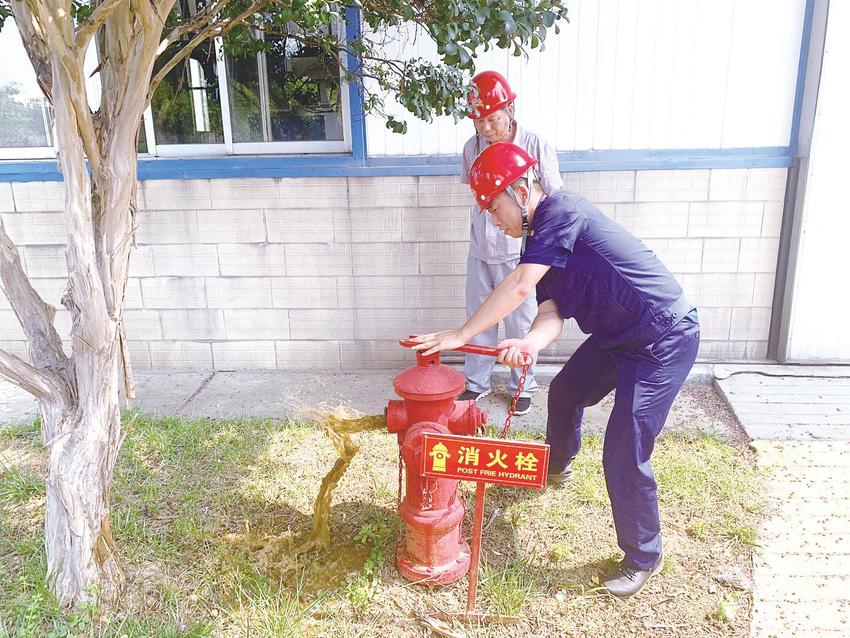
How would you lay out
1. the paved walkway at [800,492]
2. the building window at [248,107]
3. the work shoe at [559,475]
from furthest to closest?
the building window at [248,107] → the work shoe at [559,475] → the paved walkway at [800,492]

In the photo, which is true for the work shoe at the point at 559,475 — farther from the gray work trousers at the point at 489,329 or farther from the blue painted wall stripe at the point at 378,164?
the blue painted wall stripe at the point at 378,164

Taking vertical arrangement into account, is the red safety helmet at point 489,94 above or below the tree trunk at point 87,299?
above

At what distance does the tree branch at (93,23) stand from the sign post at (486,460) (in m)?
1.68

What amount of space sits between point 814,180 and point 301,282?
353cm

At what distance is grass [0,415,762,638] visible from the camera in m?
2.60

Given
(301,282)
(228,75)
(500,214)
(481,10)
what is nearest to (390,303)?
(301,282)

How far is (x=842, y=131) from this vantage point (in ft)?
14.5

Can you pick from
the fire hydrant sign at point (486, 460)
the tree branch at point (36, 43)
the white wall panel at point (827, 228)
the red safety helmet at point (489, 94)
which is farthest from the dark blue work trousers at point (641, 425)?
the white wall panel at point (827, 228)

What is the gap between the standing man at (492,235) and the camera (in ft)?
12.2

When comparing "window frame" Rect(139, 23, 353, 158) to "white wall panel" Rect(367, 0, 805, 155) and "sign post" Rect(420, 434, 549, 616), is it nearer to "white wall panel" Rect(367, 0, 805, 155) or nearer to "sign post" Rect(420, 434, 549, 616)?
"white wall panel" Rect(367, 0, 805, 155)

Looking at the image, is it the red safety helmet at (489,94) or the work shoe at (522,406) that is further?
the work shoe at (522,406)

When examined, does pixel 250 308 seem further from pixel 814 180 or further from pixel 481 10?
pixel 814 180

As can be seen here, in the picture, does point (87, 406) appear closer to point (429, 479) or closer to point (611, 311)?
point (429, 479)

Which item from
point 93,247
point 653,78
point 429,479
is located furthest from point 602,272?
point 653,78
